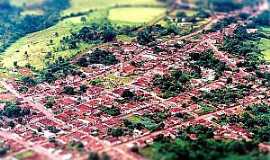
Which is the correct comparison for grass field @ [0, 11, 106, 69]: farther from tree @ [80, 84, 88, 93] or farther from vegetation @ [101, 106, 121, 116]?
vegetation @ [101, 106, 121, 116]

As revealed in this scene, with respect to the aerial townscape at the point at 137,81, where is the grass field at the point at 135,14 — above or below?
above

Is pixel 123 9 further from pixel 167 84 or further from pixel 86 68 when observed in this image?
pixel 167 84

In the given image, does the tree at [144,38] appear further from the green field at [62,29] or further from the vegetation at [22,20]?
the vegetation at [22,20]

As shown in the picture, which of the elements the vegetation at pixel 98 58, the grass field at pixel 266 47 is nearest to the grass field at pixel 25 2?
→ the vegetation at pixel 98 58

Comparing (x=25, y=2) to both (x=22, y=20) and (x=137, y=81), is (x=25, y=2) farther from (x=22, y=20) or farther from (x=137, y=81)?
(x=137, y=81)

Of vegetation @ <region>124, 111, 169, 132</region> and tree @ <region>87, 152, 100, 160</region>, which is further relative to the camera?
vegetation @ <region>124, 111, 169, 132</region>

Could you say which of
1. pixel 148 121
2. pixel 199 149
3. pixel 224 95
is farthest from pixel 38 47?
pixel 199 149

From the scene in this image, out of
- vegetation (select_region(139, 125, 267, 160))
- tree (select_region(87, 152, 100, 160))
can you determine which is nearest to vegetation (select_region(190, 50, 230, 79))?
vegetation (select_region(139, 125, 267, 160))
